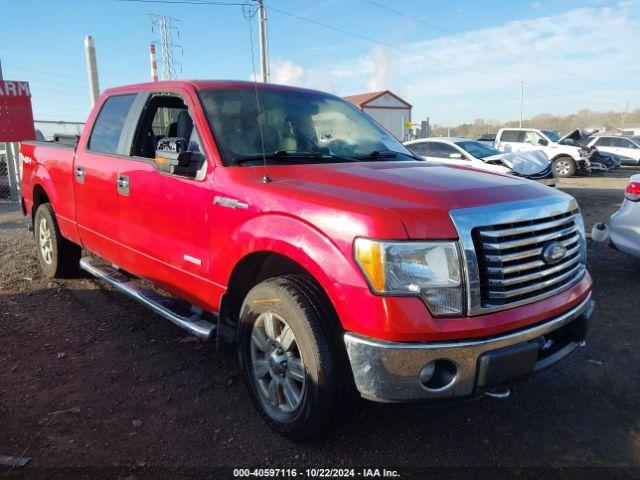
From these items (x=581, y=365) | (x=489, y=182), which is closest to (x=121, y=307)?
(x=489, y=182)

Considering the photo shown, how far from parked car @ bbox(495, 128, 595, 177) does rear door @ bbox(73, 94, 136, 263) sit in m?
16.6

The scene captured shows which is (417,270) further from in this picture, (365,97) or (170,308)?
(365,97)

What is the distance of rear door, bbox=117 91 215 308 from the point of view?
123 inches

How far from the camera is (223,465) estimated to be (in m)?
2.52

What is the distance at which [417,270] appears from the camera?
218 cm

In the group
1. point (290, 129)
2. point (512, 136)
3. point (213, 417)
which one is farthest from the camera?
point (512, 136)

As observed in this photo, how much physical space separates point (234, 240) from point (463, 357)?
4.55ft

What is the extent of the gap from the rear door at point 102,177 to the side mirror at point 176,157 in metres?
0.97

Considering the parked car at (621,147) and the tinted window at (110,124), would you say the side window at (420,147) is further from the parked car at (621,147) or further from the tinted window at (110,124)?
the parked car at (621,147)

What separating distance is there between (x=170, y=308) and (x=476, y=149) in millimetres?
10263

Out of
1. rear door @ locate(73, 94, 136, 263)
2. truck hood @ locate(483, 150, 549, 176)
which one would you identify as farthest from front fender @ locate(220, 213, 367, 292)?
truck hood @ locate(483, 150, 549, 176)

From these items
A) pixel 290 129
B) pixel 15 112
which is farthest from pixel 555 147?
pixel 290 129

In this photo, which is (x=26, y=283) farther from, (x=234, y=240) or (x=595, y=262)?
(x=595, y=262)

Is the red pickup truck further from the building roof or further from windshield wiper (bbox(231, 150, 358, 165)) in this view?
the building roof
